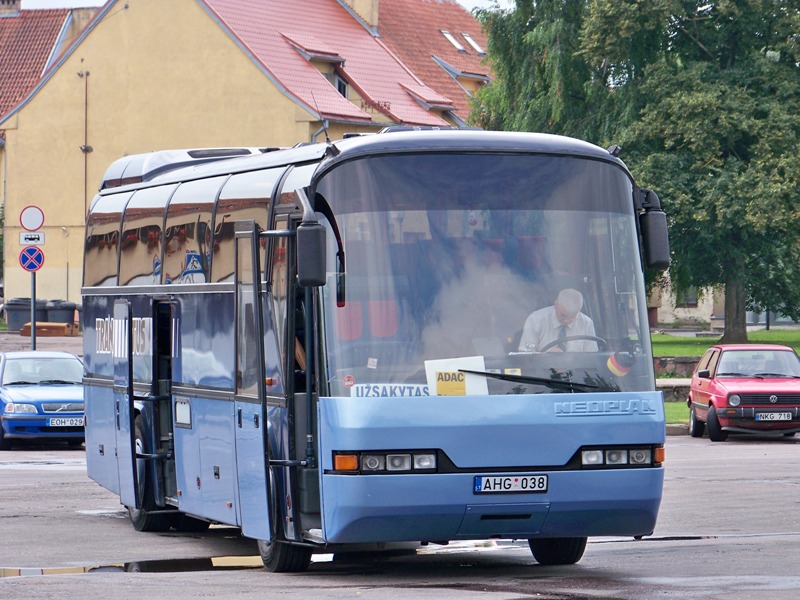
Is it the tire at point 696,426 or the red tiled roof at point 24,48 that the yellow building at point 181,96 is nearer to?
the red tiled roof at point 24,48

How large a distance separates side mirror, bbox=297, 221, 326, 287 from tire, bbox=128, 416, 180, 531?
4878mm

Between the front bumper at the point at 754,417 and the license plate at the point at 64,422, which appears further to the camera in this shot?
the front bumper at the point at 754,417

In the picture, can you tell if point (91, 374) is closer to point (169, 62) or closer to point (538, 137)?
point (538, 137)

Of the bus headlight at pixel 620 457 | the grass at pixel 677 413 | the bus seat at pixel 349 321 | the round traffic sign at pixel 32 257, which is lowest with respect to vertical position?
the grass at pixel 677 413

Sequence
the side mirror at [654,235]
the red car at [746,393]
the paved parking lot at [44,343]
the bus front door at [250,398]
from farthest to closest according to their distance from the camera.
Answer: the paved parking lot at [44,343] → the red car at [746,393] → the bus front door at [250,398] → the side mirror at [654,235]

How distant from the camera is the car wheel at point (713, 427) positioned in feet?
93.3

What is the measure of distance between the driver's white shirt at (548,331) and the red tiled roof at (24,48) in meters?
72.4

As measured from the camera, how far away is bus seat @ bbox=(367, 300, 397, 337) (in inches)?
429

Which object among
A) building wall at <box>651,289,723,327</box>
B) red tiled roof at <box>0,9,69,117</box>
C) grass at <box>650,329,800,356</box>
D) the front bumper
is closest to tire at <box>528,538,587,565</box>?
the front bumper

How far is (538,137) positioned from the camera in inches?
458

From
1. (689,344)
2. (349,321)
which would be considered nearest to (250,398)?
(349,321)

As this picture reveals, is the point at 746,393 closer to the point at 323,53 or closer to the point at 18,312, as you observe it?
the point at 18,312

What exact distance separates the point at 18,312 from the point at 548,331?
5039cm

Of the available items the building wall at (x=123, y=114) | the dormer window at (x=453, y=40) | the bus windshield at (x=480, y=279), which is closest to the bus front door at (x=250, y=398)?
the bus windshield at (x=480, y=279)
